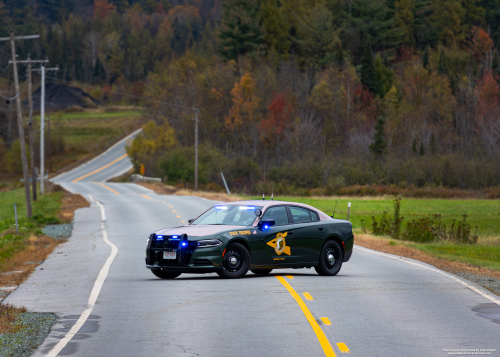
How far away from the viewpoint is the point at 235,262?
14.3m

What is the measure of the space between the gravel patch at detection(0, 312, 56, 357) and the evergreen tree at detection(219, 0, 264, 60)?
3778 inches

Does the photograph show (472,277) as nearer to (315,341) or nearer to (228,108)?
(315,341)

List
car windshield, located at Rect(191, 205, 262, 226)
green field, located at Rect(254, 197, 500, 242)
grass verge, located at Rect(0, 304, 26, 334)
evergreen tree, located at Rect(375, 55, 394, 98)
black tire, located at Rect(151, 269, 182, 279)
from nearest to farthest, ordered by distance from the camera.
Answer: grass verge, located at Rect(0, 304, 26, 334)
car windshield, located at Rect(191, 205, 262, 226)
black tire, located at Rect(151, 269, 182, 279)
green field, located at Rect(254, 197, 500, 242)
evergreen tree, located at Rect(375, 55, 394, 98)

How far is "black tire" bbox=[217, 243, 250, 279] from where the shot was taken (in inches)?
559

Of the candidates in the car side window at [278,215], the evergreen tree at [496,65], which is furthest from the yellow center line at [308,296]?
the evergreen tree at [496,65]

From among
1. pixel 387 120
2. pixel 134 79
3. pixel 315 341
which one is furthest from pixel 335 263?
pixel 134 79

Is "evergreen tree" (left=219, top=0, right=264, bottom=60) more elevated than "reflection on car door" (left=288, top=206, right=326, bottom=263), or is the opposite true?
"evergreen tree" (left=219, top=0, right=264, bottom=60)

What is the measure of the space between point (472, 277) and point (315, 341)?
838 cm

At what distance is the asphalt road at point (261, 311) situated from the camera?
8.74 metres

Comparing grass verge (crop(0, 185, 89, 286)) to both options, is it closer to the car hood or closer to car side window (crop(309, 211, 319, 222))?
the car hood

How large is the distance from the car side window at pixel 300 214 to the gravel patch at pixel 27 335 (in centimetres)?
612

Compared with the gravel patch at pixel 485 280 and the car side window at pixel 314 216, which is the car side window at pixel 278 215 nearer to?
the car side window at pixel 314 216

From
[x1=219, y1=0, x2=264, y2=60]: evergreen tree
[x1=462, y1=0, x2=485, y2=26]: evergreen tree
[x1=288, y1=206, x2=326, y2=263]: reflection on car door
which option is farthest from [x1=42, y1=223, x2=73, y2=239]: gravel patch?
[x1=462, y1=0, x2=485, y2=26]: evergreen tree

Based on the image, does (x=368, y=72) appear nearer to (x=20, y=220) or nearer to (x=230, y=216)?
(x=20, y=220)
